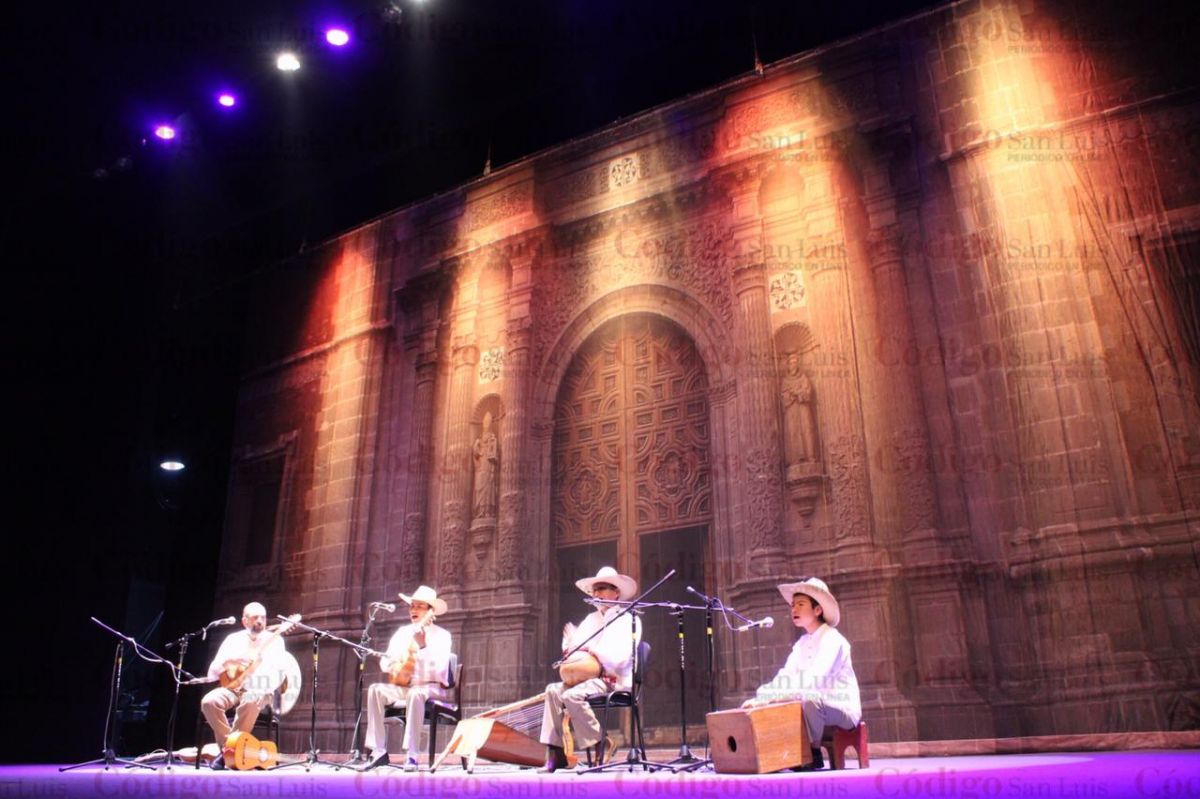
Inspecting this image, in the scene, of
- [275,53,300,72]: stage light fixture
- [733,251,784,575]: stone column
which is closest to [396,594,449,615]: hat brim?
[733,251,784,575]: stone column

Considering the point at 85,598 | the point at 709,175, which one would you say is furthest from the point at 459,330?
the point at 85,598

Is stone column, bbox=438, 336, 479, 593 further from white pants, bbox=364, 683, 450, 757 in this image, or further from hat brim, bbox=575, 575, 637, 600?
hat brim, bbox=575, 575, 637, 600

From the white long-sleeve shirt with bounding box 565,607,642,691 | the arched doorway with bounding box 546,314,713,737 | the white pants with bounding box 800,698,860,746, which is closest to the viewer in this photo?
the white pants with bounding box 800,698,860,746

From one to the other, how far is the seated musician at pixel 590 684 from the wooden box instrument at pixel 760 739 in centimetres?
89

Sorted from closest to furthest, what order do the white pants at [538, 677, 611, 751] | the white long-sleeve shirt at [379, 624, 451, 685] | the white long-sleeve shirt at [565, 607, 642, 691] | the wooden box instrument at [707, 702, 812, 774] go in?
the wooden box instrument at [707, 702, 812, 774], the white pants at [538, 677, 611, 751], the white long-sleeve shirt at [565, 607, 642, 691], the white long-sleeve shirt at [379, 624, 451, 685]

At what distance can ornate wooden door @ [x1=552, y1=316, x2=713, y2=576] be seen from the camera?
8.41m

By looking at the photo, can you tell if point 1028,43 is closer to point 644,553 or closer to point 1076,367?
point 1076,367

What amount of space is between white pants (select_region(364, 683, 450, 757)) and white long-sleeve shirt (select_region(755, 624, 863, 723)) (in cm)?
247

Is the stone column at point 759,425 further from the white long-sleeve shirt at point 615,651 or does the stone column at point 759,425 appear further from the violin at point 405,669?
the violin at point 405,669

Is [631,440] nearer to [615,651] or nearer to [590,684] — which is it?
[615,651]

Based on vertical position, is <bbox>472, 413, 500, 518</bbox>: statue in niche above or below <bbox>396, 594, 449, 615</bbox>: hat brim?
above

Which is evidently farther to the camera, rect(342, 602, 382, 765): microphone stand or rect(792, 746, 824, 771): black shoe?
rect(342, 602, 382, 765): microphone stand

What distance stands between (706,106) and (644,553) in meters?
4.62

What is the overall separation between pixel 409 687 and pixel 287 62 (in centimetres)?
612
